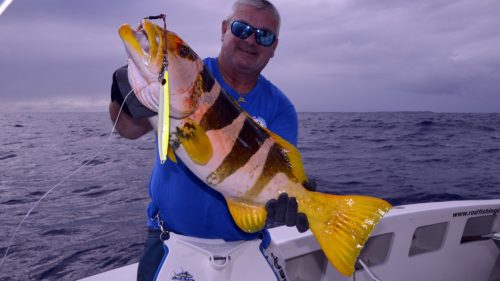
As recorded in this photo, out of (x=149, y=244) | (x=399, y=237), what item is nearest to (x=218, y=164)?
(x=149, y=244)

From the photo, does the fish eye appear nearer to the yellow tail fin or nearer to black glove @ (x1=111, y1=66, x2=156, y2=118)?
→ black glove @ (x1=111, y1=66, x2=156, y2=118)

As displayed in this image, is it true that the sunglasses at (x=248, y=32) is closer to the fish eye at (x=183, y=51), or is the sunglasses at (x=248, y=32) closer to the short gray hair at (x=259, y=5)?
the short gray hair at (x=259, y=5)

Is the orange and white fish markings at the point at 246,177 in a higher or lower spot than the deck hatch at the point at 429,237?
higher

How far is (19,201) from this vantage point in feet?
37.5

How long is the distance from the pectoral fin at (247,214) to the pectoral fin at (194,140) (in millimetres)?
503

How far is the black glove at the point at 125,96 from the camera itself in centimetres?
254

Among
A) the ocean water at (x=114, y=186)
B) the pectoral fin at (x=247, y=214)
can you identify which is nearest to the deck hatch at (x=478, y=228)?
the pectoral fin at (x=247, y=214)

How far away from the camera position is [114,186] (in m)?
13.3

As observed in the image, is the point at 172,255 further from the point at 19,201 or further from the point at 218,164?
the point at 19,201

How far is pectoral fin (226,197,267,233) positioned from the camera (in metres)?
2.85

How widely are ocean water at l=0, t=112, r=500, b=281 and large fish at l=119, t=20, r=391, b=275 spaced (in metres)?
0.52

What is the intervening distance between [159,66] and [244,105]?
1.26m

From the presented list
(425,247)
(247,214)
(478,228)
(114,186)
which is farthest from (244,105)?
(114,186)

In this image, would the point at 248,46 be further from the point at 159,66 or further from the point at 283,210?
the point at 283,210
